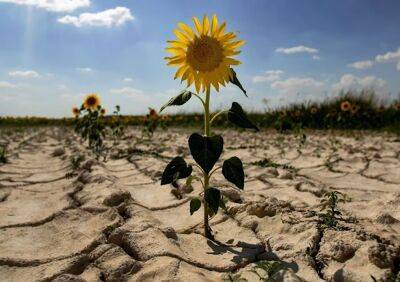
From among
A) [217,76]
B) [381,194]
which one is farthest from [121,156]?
[217,76]

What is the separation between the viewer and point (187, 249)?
5.89 ft

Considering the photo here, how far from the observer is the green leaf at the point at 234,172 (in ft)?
5.45

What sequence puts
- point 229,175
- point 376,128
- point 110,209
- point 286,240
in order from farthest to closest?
point 376,128
point 110,209
point 286,240
point 229,175

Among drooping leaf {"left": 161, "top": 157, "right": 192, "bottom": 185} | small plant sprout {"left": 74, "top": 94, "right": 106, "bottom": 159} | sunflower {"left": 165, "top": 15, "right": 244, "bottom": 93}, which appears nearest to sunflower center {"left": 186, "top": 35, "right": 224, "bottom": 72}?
sunflower {"left": 165, "top": 15, "right": 244, "bottom": 93}

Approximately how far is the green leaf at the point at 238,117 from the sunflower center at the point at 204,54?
0.18 meters

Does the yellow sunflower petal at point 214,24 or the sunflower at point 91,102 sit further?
the sunflower at point 91,102

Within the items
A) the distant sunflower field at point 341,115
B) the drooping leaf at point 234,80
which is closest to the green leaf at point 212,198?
the drooping leaf at point 234,80

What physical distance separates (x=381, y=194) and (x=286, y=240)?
1317mm

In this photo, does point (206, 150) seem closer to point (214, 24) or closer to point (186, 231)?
point (214, 24)

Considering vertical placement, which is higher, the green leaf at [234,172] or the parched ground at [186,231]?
the green leaf at [234,172]

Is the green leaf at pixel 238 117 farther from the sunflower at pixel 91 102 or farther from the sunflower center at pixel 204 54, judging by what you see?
the sunflower at pixel 91 102

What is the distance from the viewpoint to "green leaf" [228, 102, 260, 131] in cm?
168

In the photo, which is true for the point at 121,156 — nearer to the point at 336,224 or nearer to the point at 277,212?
the point at 277,212

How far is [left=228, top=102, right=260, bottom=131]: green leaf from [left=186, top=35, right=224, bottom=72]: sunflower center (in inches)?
7.1
